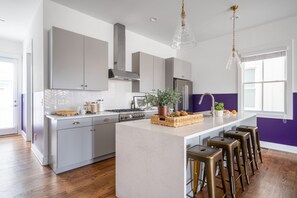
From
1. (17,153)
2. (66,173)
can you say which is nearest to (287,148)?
(66,173)

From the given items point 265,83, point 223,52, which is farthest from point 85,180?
point 223,52

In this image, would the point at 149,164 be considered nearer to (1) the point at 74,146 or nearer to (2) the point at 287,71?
(1) the point at 74,146

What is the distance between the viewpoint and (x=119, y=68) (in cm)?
368

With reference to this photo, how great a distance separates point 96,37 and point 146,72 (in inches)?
55.0

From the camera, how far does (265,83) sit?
3844mm

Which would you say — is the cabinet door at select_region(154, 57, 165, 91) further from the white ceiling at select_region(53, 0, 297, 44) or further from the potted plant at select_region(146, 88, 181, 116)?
the potted plant at select_region(146, 88, 181, 116)

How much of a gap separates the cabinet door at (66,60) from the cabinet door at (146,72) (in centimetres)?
148

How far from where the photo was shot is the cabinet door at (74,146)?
2453mm

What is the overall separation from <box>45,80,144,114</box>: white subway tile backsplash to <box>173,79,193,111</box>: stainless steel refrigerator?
43.3 inches

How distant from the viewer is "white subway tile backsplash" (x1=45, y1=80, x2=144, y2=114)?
2863 mm

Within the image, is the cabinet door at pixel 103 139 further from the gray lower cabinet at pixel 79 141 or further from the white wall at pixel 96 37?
the white wall at pixel 96 37

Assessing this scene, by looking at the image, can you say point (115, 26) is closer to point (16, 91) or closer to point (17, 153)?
point (17, 153)

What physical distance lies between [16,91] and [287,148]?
7438mm

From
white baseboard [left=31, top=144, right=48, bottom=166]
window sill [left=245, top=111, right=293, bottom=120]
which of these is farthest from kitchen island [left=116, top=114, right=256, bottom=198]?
window sill [left=245, top=111, right=293, bottom=120]
